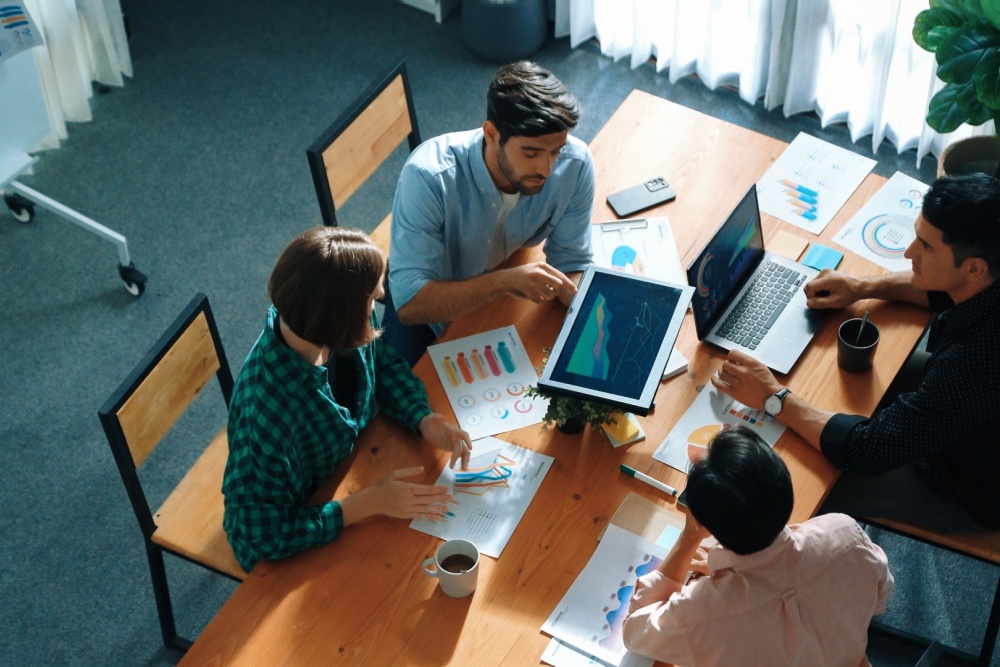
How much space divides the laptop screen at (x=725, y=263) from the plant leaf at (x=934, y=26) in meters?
0.78

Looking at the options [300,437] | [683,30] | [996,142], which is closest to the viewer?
[300,437]

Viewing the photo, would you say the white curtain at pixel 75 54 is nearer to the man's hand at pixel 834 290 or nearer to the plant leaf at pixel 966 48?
the man's hand at pixel 834 290

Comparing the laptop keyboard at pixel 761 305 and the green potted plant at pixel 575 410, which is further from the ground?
the green potted plant at pixel 575 410

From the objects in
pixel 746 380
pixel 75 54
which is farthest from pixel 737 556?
pixel 75 54

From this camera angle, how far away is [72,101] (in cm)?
397

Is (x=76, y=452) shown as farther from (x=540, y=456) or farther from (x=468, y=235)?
(x=540, y=456)

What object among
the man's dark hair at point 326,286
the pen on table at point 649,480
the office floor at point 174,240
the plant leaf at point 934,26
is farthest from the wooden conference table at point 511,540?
the office floor at point 174,240

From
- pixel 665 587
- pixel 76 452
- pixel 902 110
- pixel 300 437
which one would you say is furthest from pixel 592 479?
pixel 902 110

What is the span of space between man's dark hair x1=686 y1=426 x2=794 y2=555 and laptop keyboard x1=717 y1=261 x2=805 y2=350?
0.70m

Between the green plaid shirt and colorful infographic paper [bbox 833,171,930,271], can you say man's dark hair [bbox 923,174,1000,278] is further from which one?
the green plaid shirt

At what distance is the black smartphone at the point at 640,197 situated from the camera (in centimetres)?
260

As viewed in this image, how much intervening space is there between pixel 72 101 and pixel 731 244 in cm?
278

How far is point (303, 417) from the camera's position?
2.00 m

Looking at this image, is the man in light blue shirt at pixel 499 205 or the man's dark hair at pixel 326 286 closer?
the man's dark hair at pixel 326 286
